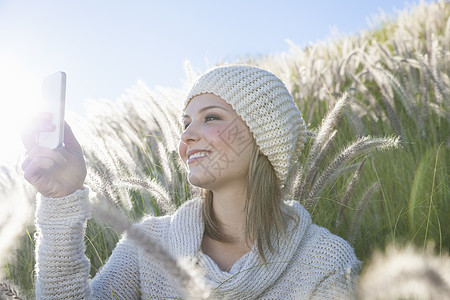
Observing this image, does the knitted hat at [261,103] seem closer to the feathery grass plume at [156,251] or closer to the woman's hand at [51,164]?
the woman's hand at [51,164]

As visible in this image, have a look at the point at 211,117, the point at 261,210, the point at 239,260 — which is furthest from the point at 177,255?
the point at 211,117

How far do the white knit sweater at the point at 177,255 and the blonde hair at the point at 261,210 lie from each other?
0.16 feet

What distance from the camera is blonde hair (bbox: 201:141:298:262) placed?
2.18 metres

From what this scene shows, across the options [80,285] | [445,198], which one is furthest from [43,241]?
[445,198]

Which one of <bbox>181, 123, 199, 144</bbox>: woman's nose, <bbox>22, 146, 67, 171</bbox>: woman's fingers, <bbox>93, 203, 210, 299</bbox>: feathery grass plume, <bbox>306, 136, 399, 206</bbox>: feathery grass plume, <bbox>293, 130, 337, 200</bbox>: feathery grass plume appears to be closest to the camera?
<bbox>93, 203, 210, 299</bbox>: feathery grass plume

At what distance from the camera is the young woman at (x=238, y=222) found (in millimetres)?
2082

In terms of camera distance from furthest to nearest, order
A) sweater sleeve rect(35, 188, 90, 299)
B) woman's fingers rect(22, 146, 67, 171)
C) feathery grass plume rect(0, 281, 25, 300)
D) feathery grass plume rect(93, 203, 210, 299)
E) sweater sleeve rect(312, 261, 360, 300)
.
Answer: sweater sleeve rect(312, 261, 360, 300) → sweater sleeve rect(35, 188, 90, 299) → woman's fingers rect(22, 146, 67, 171) → feathery grass plume rect(0, 281, 25, 300) → feathery grass plume rect(93, 203, 210, 299)

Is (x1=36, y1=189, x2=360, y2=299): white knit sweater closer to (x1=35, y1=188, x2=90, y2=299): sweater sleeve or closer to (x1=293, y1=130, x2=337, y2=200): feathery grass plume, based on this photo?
(x1=35, y1=188, x2=90, y2=299): sweater sleeve

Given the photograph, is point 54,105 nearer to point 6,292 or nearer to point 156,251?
point 6,292

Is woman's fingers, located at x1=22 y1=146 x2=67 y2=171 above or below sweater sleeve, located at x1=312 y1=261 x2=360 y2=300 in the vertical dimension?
above

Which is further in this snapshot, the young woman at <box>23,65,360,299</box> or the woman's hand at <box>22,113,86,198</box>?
the young woman at <box>23,65,360,299</box>

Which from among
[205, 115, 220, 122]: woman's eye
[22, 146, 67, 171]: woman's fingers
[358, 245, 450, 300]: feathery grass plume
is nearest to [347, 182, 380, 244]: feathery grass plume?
[205, 115, 220, 122]: woman's eye

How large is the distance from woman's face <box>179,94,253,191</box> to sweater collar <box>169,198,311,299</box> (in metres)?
0.24

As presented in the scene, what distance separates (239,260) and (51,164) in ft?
2.94
